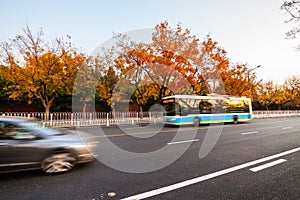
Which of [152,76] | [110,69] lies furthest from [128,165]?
[110,69]

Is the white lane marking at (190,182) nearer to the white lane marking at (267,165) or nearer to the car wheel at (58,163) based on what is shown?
the white lane marking at (267,165)

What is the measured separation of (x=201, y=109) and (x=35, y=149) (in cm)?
1408

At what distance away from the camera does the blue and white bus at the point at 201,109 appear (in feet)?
48.1

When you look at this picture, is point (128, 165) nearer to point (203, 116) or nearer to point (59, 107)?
point (203, 116)

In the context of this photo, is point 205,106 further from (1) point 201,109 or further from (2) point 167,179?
(2) point 167,179

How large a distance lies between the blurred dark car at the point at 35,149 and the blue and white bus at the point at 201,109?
10.9 m

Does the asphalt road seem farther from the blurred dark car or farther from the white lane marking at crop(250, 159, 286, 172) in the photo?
the blurred dark car

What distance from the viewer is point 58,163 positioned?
418cm

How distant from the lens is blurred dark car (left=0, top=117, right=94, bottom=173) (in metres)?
3.80

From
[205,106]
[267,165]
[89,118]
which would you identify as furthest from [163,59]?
[267,165]

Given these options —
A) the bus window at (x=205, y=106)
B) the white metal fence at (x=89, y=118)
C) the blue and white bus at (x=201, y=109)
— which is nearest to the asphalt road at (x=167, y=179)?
the blue and white bus at (x=201, y=109)

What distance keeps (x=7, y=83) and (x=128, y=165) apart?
2393 centimetres

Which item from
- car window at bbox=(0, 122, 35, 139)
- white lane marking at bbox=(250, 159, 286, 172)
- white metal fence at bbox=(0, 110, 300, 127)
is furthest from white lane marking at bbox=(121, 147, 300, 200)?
white metal fence at bbox=(0, 110, 300, 127)

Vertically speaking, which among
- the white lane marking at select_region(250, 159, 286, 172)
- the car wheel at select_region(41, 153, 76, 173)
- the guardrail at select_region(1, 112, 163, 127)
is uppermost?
the guardrail at select_region(1, 112, 163, 127)
